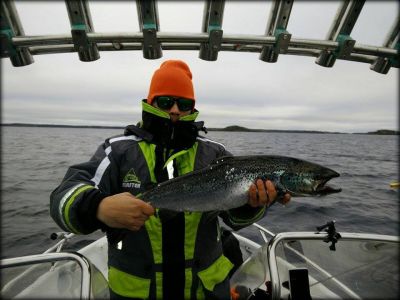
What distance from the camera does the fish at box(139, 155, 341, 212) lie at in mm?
2863

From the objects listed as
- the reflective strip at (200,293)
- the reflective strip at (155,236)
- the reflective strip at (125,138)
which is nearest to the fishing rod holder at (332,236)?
the reflective strip at (200,293)

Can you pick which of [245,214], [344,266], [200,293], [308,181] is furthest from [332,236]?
[200,293]

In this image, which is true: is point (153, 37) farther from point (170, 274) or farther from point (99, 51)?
point (170, 274)

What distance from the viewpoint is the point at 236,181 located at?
3.07 m

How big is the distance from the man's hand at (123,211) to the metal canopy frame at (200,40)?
86.9 inches

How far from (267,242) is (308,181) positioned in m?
1.05

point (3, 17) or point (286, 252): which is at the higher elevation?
point (3, 17)

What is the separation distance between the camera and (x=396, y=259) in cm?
331

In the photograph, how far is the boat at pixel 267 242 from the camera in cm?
300

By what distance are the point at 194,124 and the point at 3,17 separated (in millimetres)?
2537

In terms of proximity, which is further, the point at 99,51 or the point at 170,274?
the point at 99,51

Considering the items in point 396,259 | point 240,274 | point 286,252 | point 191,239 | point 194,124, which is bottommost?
point 240,274

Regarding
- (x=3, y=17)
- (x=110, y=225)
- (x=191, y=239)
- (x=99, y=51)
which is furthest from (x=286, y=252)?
(x=3, y=17)

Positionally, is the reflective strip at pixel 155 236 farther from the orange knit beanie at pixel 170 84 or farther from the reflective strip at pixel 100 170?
the orange knit beanie at pixel 170 84
